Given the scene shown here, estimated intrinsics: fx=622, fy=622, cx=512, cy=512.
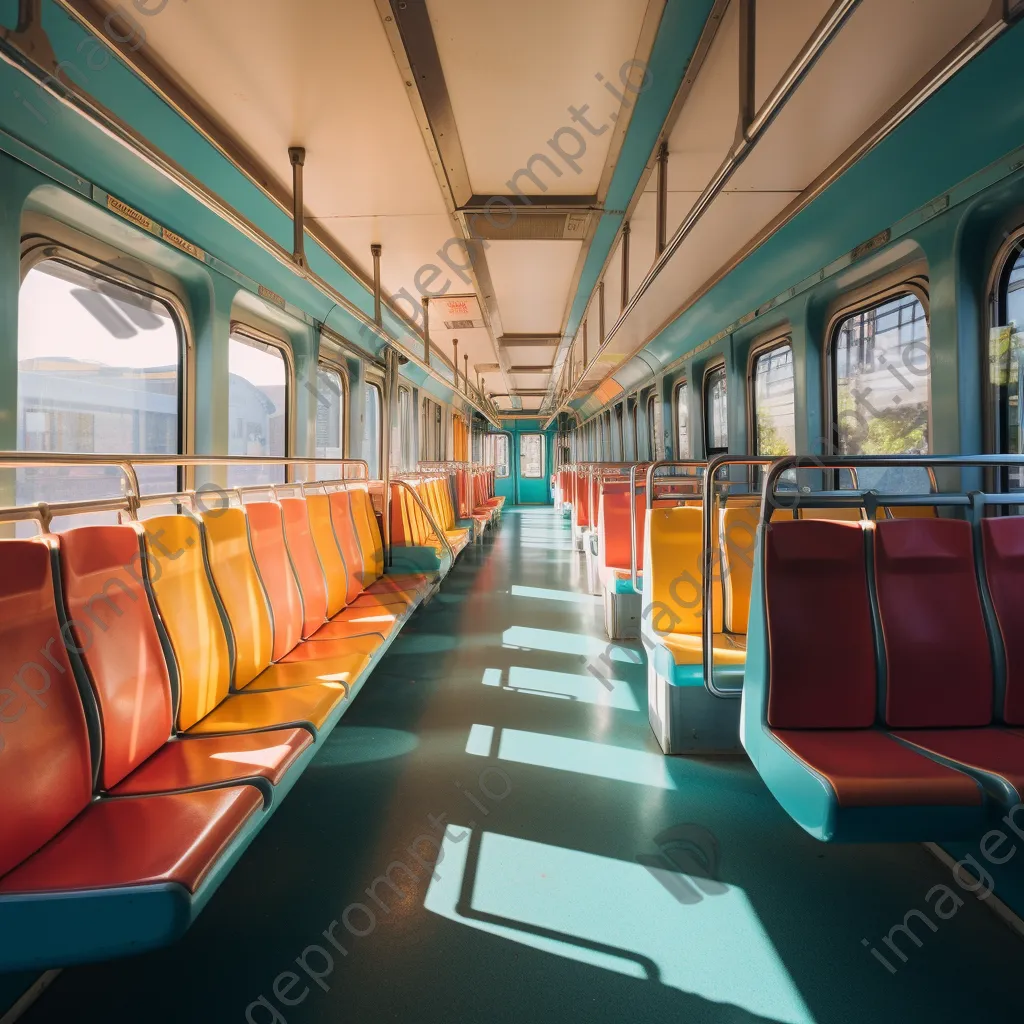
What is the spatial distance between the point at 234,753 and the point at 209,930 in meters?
0.43

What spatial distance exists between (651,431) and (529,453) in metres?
11.7

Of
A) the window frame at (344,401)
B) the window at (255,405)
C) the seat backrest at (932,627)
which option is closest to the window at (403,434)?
the window frame at (344,401)

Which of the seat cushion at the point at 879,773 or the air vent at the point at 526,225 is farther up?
the air vent at the point at 526,225

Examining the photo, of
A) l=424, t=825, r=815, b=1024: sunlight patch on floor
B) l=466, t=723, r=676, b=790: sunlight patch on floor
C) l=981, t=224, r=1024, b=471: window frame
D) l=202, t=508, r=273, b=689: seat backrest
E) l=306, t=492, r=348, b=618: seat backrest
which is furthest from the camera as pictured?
l=306, t=492, r=348, b=618: seat backrest

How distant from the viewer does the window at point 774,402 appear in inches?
188

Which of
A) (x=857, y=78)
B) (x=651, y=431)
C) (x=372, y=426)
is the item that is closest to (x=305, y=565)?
(x=857, y=78)

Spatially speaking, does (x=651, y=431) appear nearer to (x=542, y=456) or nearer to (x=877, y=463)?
(x=877, y=463)

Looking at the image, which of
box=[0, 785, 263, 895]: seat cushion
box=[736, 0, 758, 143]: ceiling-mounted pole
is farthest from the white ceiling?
box=[0, 785, 263, 895]: seat cushion

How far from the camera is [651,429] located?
31.6ft

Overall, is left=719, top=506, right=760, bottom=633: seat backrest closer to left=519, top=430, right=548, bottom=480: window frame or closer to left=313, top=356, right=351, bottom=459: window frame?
left=313, top=356, right=351, bottom=459: window frame

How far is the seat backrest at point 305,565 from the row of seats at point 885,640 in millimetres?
1909

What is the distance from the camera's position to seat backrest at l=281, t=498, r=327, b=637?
278 cm

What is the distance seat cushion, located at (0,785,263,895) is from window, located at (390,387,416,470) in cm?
692

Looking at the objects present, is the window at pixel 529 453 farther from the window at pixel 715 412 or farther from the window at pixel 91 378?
the window at pixel 91 378
